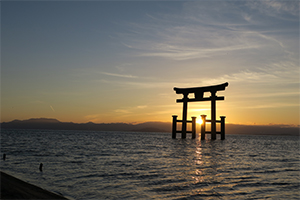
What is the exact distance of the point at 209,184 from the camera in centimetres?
1026

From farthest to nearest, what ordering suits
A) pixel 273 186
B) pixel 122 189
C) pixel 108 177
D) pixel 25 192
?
pixel 108 177
pixel 273 186
pixel 122 189
pixel 25 192

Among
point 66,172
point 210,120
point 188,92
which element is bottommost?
point 66,172

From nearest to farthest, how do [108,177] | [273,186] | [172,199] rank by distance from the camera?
1. [172,199]
2. [273,186]
3. [108,177]

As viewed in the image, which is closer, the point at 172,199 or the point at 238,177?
the point at 172,199

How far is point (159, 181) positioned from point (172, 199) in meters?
2.56

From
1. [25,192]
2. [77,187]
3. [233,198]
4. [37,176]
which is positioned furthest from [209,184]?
[37,176]

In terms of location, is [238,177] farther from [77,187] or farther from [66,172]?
[66,172]

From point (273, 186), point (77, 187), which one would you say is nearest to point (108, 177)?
point (77, 187)

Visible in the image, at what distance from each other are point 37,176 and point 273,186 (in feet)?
33.7

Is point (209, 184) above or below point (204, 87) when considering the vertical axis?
below

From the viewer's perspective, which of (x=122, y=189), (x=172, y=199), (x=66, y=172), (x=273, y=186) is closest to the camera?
(x=172, y=199)

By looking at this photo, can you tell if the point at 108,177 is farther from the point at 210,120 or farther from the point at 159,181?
the point at 210,120

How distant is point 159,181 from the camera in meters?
10.6

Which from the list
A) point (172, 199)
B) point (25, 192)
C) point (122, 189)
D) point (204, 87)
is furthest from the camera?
point (204, 87)
